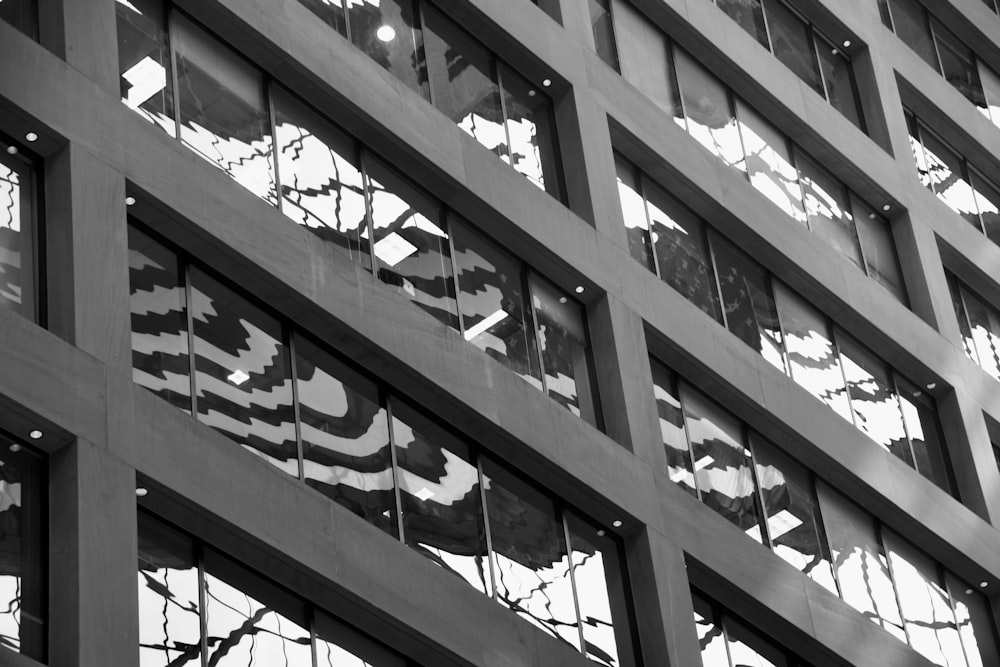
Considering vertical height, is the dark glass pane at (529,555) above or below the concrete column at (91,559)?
above

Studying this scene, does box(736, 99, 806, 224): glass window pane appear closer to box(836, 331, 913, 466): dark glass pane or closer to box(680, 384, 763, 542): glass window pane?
box(836, 331, 913, 466): dark glass pane

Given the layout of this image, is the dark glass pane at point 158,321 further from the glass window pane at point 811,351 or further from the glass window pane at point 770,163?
the glass window pane at point 770,163

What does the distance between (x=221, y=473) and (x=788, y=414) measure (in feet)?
40.7

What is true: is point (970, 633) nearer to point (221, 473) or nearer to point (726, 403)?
point (726, 403)

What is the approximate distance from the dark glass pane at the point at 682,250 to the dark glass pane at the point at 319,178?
6639 mm

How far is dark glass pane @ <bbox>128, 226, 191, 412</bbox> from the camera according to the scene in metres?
21.6

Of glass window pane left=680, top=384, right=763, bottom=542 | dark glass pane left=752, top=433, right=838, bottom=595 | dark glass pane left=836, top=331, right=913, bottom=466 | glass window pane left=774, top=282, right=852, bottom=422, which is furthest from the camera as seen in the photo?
dark glass pane left=836, top=331, right=913, bottom=466

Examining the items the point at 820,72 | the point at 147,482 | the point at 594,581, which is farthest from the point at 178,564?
the point at 820,72

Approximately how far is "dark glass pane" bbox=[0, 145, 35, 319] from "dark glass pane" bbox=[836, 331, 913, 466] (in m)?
17.0

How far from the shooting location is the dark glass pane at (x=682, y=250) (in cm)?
3089

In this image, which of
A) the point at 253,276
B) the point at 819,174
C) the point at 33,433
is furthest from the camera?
the point at 819,174

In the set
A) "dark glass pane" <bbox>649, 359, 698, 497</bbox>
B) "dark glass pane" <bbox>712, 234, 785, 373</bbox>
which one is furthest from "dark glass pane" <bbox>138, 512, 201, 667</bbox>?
"dark glass pane" <bbox>712, 234, 785, 373</bbox>

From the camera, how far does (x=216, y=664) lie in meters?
20.4

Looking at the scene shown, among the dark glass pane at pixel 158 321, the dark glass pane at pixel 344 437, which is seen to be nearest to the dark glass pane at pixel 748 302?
the dark glass pane at pixel 344 437
